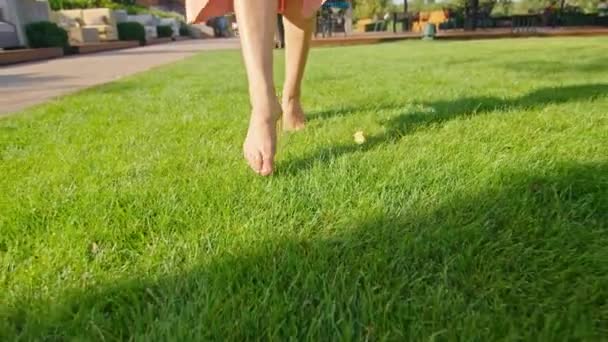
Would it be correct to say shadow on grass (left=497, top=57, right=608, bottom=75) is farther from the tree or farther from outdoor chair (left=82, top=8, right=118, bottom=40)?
the tree

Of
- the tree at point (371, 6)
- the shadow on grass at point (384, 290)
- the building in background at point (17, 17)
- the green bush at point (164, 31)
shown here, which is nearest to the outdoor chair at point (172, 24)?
the green bush at point (164, 31)

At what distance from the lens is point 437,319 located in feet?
→ 2.41

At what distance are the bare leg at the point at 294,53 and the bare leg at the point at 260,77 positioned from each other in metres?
0.58

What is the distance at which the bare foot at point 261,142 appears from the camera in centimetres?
130

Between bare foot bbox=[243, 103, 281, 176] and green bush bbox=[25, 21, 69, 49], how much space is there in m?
12.0

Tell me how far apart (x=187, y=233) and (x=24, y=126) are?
1954 millimetres

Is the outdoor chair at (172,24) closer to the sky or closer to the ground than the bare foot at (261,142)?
closer to the sky

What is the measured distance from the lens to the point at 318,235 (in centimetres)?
103

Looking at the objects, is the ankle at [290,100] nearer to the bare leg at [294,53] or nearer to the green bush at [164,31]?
the bare leg at [294,53]

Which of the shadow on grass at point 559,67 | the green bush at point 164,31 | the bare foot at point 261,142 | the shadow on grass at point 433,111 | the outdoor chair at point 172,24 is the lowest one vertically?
the shadow on grass at point 559,67

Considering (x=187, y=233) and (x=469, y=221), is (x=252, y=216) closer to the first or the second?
(x=187, y=233)

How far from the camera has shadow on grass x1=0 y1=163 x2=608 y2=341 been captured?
0.71 m

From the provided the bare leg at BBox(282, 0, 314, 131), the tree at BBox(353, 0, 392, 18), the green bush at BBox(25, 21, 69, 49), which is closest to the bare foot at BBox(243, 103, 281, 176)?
the bare leg at BBox(282, 0, 314, 131)

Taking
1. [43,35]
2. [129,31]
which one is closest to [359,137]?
[43,35]
